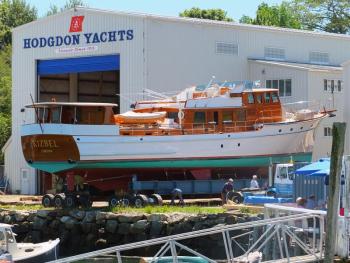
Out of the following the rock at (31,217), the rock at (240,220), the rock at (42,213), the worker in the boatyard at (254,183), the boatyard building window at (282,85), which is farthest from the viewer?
the boatyard building window at (282,85)

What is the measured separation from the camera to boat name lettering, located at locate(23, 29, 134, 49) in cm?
4819

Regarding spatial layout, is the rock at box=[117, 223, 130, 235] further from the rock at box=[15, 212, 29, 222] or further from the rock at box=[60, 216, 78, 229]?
the rock at box=[15, 212, 29, 222]

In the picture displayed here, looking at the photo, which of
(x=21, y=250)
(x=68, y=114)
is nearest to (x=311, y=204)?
(x=21, y=250)

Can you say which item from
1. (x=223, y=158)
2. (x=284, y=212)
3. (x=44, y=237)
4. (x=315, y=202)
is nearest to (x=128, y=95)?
(x=223, y=158)

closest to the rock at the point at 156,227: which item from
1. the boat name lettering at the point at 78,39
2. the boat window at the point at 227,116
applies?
the boat window at the point at 227,116

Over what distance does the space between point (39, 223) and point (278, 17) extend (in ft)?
203

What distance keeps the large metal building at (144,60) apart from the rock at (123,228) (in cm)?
1232

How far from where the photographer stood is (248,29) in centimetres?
5209

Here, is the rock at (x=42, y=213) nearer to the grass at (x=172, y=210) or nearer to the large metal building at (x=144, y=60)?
the grass at (x=172, y=210)

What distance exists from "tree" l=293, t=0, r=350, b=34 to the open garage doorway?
41004 mm

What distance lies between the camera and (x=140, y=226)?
1384 inches

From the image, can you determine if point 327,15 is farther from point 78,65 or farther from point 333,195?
point 333,195

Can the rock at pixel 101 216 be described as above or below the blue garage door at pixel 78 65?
below

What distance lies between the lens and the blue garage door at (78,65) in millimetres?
49031
